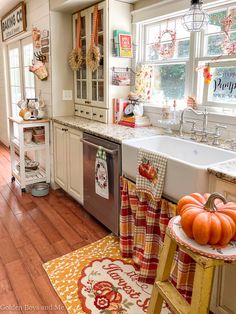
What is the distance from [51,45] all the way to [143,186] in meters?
2.25

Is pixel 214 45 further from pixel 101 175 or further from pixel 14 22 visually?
pixel 14 22

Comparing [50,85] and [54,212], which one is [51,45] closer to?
[50,85]

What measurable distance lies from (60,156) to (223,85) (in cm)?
193

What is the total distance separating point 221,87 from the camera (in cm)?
222

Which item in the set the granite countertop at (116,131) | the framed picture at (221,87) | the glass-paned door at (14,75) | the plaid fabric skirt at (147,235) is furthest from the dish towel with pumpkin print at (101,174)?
the glass-paned door at (14,75)

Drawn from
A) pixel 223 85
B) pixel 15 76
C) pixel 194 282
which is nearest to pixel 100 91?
pixel 223 85

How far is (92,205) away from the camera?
2.66 meters

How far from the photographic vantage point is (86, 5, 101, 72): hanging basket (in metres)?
2.85

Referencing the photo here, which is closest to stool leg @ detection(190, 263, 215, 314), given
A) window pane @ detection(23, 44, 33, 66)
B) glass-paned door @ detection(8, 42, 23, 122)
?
window pane @ detection(23, 44, 33, 66)

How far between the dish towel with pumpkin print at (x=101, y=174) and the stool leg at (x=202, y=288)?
52.5 inches

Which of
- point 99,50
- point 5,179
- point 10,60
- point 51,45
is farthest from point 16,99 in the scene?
point 99,50

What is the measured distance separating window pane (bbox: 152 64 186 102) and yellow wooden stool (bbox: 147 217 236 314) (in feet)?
5.35

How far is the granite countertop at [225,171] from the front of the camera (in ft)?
4.50

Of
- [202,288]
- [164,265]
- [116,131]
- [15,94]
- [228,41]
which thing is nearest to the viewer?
[202,288]
